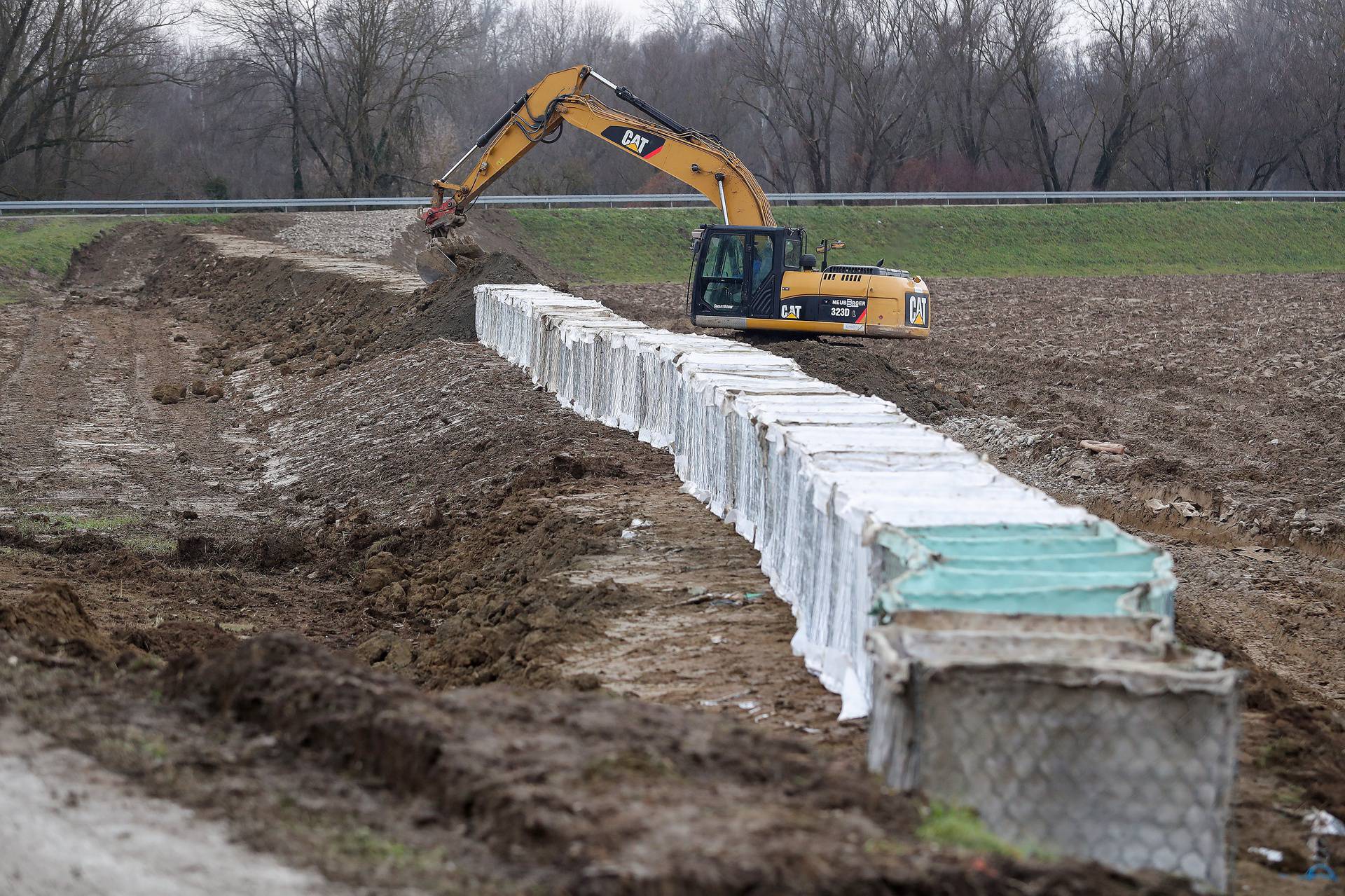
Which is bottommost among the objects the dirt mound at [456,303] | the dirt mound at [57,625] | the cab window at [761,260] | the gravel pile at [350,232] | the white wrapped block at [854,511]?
the dirt mound at [57,625]

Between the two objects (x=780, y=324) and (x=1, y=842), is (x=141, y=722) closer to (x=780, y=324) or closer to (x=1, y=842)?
(x=1, y=842)

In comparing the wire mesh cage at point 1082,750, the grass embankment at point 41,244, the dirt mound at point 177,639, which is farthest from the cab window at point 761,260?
the grass embankment at point 41,244

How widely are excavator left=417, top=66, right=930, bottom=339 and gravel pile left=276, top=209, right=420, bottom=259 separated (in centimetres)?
1677

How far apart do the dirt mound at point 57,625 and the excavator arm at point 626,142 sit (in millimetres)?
13605

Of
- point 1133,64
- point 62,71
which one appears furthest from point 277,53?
point 1133,64

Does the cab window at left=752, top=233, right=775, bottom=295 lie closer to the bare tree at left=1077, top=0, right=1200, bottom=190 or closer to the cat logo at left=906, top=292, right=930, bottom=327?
the cat logo at left=906, top=292, right=930, bottom=327

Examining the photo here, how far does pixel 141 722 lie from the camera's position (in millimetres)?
6328

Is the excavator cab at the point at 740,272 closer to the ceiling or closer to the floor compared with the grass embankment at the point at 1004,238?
closer to the floor

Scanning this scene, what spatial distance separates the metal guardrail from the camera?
44281 mm

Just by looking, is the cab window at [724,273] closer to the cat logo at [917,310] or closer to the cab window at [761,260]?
the cab window at [761,260]

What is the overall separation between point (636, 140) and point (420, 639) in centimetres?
1371

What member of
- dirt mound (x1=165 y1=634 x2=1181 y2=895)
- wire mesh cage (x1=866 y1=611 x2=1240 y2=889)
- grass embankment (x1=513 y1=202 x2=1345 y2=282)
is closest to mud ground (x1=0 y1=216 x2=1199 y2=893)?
dirt mound (x1=165 y1=634 x2=1181 y2=895)

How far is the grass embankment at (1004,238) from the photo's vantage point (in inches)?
1807

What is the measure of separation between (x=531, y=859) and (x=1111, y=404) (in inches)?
705
